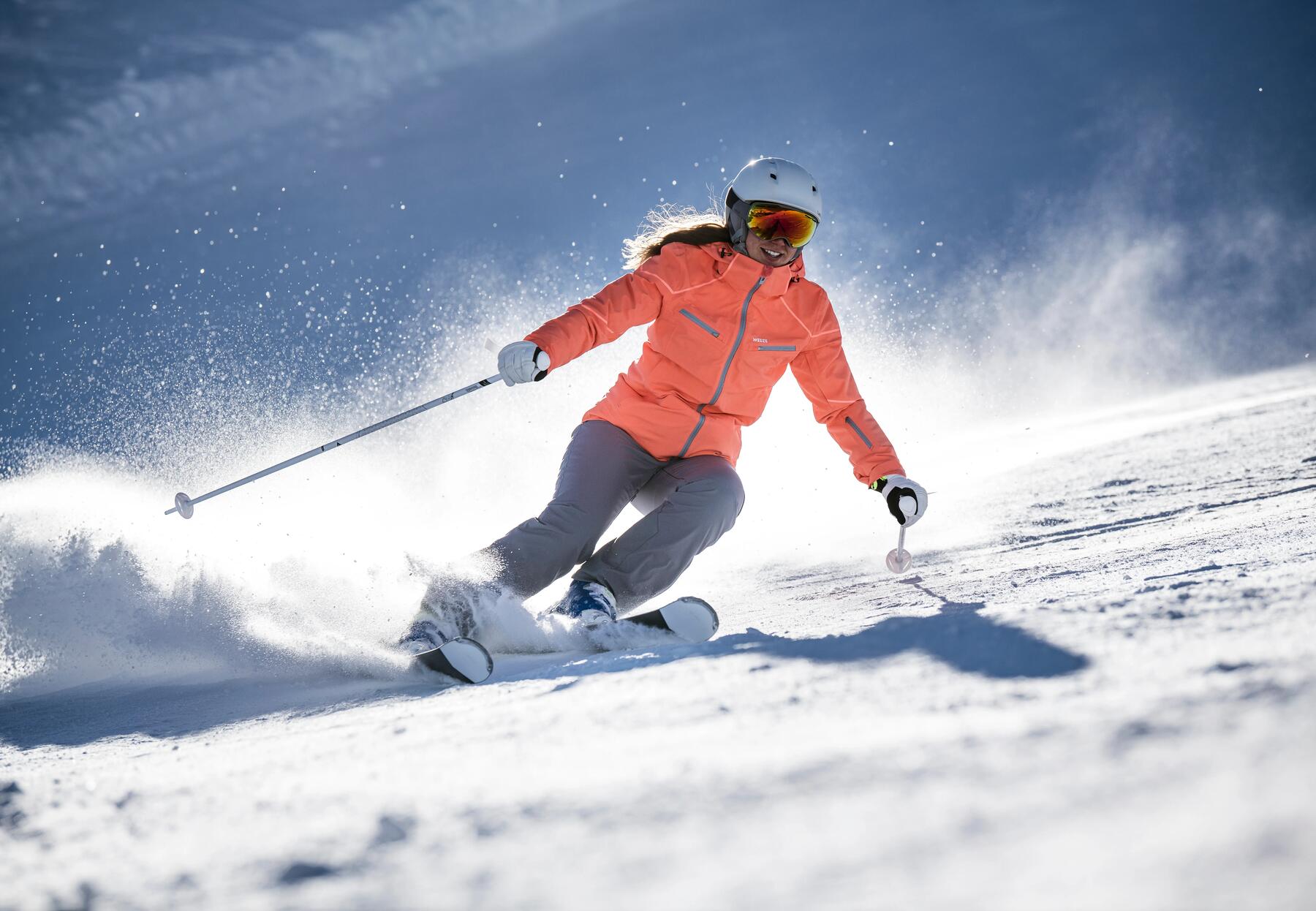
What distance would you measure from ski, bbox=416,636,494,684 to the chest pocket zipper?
4.35 ft

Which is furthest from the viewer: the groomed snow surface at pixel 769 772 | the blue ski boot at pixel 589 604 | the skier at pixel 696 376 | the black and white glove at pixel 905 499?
the black and white glove at pixel 905 499

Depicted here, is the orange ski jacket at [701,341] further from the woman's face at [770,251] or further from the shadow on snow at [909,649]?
the shadow on snow at [909,649]

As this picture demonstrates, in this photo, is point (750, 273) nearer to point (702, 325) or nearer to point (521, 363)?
point (702, 325)

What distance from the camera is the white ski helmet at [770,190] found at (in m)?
2.73

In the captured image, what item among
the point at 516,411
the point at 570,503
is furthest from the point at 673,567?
the point at 516,411

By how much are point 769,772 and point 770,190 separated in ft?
7.62

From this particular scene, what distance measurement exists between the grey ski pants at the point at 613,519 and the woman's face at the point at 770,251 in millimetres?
679

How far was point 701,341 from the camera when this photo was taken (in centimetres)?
266

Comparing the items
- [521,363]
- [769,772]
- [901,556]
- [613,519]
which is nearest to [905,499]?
[901,556]

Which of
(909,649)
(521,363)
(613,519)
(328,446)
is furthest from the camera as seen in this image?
(328,446)

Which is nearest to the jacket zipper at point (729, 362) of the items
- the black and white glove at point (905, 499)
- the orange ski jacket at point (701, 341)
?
the orange ski jacket at point (701, 341)

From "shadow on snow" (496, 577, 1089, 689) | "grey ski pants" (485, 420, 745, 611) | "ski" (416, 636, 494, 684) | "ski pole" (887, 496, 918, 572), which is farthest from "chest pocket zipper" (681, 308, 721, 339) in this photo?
"ski" (416, 636, 494, 684)

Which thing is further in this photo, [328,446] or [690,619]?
[328,446]

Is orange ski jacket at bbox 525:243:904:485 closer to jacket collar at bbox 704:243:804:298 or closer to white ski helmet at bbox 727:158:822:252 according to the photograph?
jacket collar at bbox 704:243:804:298
